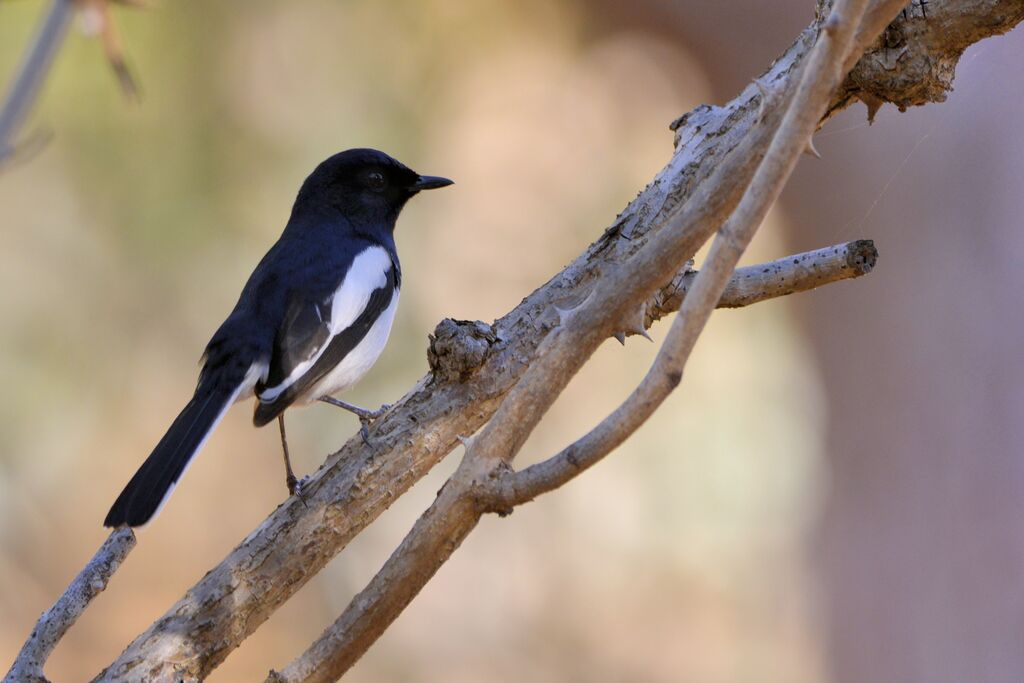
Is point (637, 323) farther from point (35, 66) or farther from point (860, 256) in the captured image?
point (35, 66)

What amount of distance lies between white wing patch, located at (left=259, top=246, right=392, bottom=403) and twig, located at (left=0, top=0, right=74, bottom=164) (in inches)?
96.8

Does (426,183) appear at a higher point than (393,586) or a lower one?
higher

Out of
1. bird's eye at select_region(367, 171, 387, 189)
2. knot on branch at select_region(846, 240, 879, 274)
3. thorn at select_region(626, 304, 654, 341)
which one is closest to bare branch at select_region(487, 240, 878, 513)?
knot on branch at select_region(846, 240, 879, 274)

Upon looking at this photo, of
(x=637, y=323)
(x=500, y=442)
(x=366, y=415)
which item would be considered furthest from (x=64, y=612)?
(x=637, y=323)

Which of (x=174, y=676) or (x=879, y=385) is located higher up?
(x=879, y=385)

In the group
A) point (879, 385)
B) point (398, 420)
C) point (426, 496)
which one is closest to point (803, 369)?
point (879, 385)

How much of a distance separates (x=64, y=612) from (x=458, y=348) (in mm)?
1141

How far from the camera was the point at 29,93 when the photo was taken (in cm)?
70

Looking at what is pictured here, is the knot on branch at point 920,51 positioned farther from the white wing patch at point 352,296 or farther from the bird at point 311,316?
the white wing patch at point 352,296

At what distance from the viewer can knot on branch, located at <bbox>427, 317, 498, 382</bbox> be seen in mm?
2654

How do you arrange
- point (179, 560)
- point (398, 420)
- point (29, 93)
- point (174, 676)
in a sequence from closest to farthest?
point (29, 93) → point (174, 676) → point (398, 420) → point (179, 560)

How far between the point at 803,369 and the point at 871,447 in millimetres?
780

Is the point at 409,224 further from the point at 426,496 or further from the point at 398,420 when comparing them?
the point at 398,420

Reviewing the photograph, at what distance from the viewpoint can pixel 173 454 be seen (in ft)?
9.11
